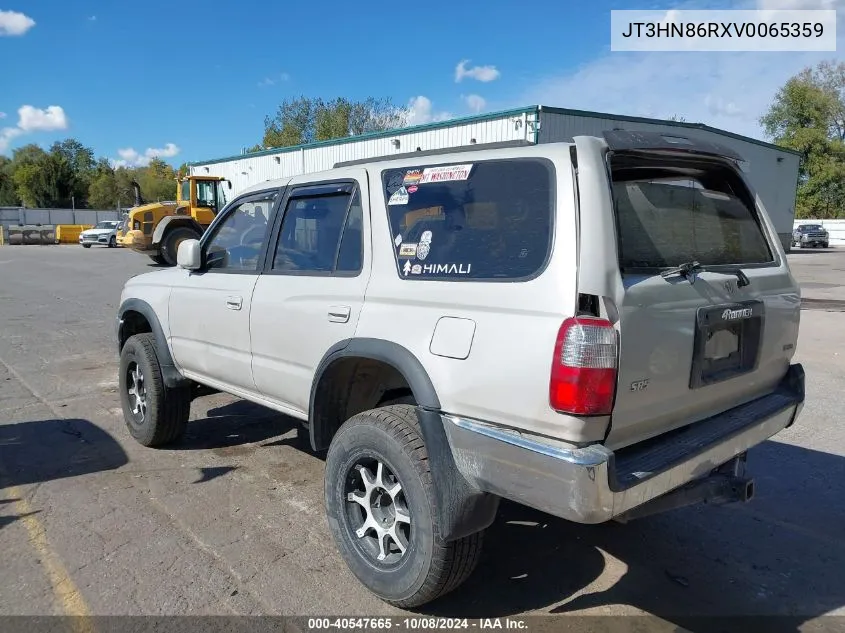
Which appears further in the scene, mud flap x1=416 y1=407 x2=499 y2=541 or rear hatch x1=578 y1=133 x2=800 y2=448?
mud flap x1=416 y1=407 x2=499 y2=541

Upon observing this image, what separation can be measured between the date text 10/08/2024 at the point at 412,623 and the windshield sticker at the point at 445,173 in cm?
196

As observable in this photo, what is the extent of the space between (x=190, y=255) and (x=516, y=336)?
273 centimetres

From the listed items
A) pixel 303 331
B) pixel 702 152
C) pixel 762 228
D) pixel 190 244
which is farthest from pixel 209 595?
pixel 762 228

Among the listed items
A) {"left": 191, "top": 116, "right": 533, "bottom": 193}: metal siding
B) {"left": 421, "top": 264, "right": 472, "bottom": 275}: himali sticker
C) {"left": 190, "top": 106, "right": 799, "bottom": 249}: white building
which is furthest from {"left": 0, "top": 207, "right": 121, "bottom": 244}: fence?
{"left": 421, "top": 264, "right": 472, "bottom": 275}: himali sticker

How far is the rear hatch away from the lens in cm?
238

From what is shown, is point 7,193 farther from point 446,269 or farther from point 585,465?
point 585,465

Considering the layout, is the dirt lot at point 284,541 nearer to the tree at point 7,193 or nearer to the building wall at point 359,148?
the building wall at point 359,148

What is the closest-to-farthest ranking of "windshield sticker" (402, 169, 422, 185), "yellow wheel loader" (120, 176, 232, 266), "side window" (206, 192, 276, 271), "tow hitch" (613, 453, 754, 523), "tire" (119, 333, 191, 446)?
"tow hitch" (613, 453, 754, 523) < "windshield sticker" (402, 169, 422, 185) < "side window" (206, 192, 276, 271) < "tire" (119, 333, 191, 446) < "yellow wheel loader" (120, 176, 232, 266)

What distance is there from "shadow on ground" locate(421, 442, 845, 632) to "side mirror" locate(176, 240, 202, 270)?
8.53ft

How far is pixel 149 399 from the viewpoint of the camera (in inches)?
182

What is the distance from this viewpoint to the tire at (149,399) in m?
4.62

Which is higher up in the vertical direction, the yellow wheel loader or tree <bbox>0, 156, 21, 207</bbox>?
tree <bbox>0, 156, 21, 207</bbox>

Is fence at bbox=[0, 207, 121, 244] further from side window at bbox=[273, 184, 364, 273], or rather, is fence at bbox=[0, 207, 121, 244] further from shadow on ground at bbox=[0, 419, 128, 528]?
side window at bbox=[273, 184, 364, 273]

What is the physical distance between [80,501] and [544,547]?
2809 millimetres
